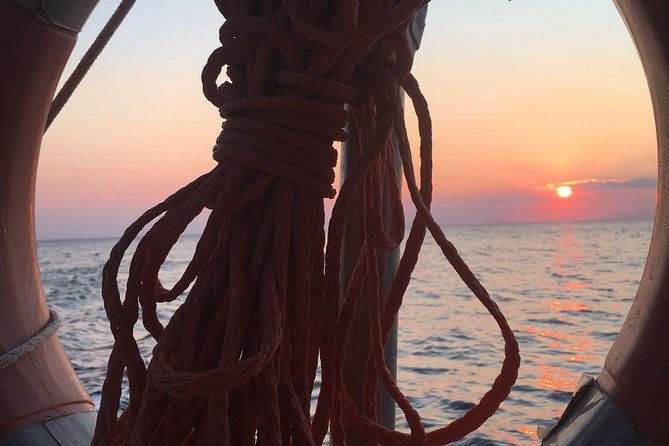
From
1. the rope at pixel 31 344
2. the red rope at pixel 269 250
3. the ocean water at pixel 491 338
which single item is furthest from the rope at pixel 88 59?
the ocean water at pixel 491 338

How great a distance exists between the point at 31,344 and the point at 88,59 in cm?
48

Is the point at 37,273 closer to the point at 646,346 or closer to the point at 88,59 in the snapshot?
the point at 88,59

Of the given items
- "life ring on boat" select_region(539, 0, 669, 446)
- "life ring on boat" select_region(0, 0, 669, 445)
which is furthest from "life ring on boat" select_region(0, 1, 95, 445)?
"life ring on boat" select_region(539, 0, 669, 446)

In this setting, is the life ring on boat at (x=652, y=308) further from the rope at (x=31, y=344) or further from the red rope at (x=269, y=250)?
the rope at (x=31, y=344)

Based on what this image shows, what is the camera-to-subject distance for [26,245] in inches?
43.1

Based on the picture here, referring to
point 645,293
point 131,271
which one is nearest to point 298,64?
point 131,271

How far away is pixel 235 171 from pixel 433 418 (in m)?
2.88

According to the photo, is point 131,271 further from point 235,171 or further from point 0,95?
point 0,95

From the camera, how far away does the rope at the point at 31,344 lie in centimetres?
101

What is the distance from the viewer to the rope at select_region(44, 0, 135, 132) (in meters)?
1.15

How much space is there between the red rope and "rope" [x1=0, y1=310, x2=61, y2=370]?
1.38 feet

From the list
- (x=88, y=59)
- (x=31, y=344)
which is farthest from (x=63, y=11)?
(x=31, y=344)

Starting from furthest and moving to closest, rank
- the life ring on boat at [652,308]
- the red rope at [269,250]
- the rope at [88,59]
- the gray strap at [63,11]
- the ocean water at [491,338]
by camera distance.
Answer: the ocean water at [491,338] → the rope at [88,59] → the gray strap at [63,11] → the life ring on boat at [652,308] → the red rope at [269,250]

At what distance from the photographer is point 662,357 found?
0.79m
